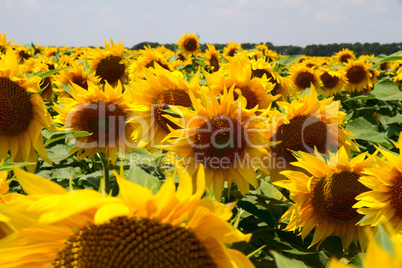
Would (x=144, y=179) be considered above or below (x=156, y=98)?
below

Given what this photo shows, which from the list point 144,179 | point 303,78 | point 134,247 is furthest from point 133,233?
point 303,78

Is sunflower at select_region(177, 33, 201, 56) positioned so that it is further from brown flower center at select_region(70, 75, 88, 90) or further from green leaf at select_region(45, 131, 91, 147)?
green leaf at select_region(45, 131, 91, 147)

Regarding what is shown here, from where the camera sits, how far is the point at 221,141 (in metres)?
1.90

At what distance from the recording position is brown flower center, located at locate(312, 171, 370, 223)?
5.99 feet

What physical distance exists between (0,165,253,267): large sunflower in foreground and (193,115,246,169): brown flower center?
3.33ft

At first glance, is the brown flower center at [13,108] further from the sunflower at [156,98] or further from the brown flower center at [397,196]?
the brown flower center at [397,196]

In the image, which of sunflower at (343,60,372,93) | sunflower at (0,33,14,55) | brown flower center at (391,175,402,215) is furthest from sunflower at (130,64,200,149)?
sunflower at (343,60,372,93)

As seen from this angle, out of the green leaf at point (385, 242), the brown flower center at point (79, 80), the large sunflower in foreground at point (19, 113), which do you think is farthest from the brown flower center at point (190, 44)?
the green leaf at point (385, 242)

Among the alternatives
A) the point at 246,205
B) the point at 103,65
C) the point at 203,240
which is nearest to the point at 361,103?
the point at 103,65

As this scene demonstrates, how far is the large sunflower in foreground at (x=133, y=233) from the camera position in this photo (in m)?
0.82

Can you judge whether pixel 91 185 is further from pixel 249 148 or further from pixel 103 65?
pixel 103 65

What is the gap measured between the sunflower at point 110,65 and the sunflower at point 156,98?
215 cm

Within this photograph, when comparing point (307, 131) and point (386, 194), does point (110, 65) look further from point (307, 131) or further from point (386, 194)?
point (386, 194)

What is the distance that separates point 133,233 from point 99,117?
1640 millimetres
